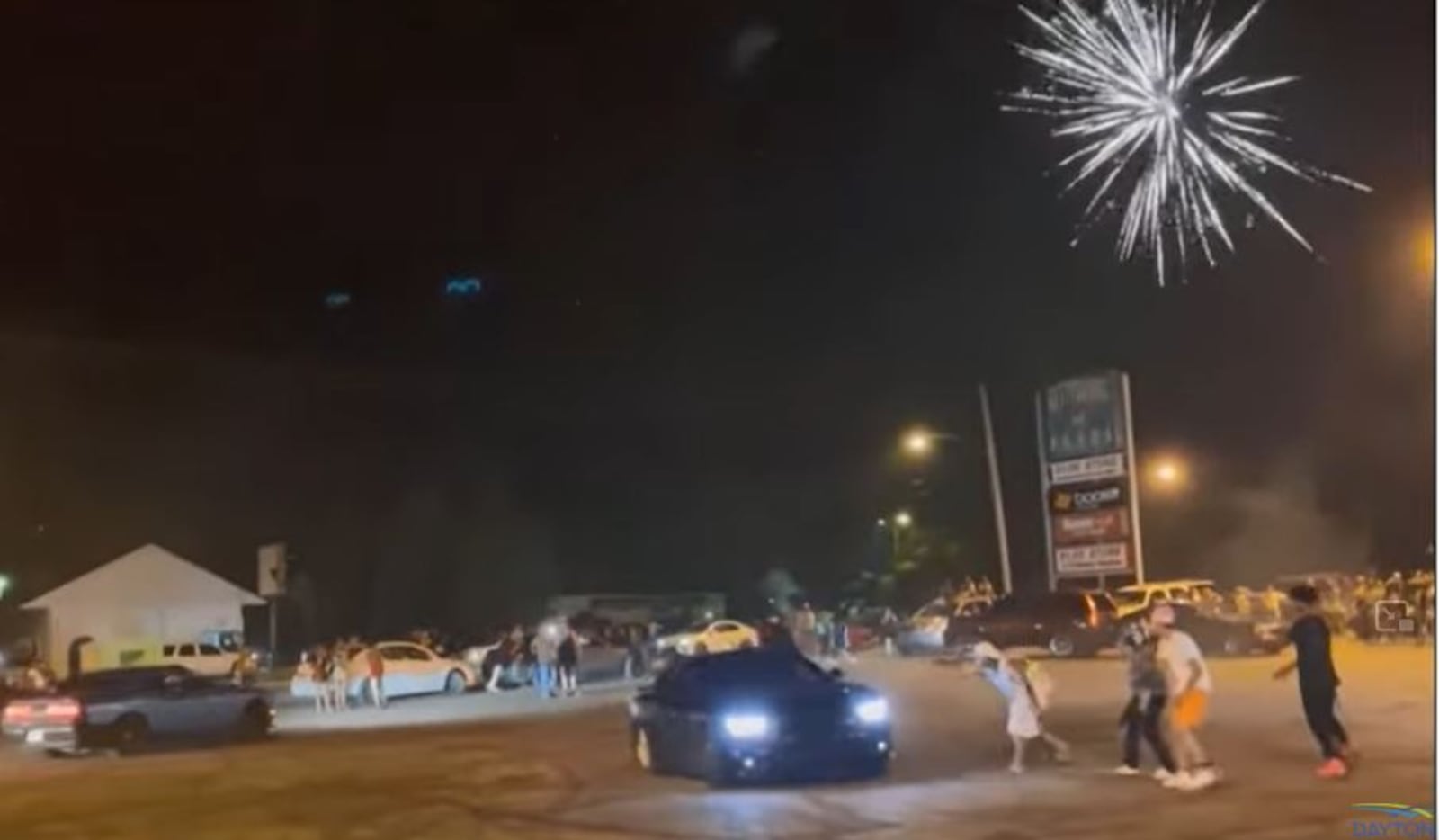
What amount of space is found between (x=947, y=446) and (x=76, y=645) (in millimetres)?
13157

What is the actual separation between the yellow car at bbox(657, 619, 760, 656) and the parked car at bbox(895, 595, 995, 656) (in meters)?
4.15

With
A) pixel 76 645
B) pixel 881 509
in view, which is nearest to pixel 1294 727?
pixel 881 509

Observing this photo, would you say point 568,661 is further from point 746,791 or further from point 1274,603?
Answer: point 746,791

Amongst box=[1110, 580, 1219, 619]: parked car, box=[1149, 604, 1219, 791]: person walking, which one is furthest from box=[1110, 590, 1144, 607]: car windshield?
box=[1149, 604, 1219, 791]: person walking

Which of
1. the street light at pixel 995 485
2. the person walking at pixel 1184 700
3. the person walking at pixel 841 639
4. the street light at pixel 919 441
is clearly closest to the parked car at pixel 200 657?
the person walking at pixel 841 639

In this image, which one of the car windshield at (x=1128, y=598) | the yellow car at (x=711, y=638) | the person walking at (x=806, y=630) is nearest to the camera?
the yellow car at (x=711, y=638)

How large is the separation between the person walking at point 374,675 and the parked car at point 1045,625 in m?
8.58

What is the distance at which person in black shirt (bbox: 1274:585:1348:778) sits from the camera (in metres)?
13.4

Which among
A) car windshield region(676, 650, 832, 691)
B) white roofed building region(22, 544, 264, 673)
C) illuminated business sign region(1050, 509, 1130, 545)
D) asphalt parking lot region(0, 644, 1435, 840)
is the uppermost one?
illuminated business sign region(1050, 509, 1130, 545)

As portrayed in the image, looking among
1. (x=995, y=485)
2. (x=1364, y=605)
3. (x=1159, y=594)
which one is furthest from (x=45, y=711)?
(x=1364, y=605)

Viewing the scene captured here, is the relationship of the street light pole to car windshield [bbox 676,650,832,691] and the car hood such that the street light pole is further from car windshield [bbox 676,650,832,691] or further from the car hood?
the car hood

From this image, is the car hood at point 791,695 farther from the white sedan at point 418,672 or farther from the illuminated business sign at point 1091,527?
the illuminated business sign at point 1091,527

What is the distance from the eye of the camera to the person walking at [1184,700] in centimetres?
1336

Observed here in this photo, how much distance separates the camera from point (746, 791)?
1412 cm
